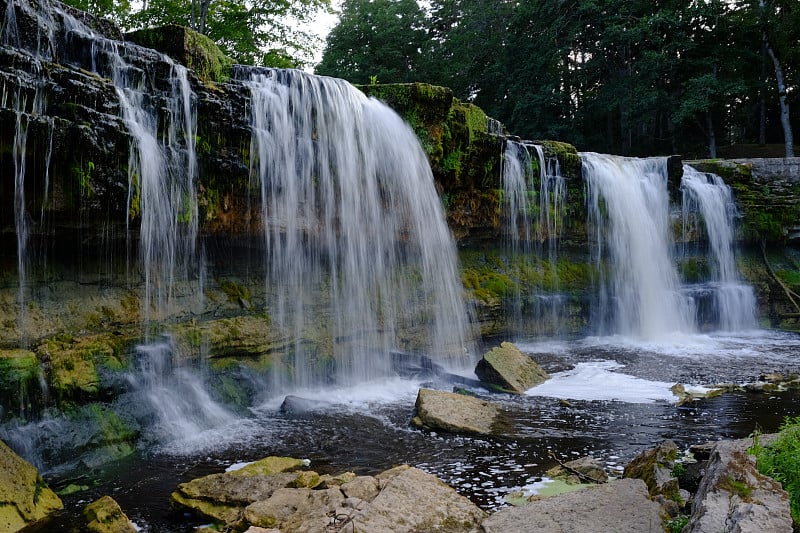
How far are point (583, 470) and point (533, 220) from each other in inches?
415

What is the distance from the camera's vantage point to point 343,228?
1086 centimetres

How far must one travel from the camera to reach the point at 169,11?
64.8ft

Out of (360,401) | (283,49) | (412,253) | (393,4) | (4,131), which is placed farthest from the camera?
(393,4)

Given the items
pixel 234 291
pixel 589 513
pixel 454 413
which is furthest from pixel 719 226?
pixel 589 513

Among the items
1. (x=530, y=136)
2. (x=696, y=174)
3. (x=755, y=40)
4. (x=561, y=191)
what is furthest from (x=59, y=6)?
(x=755, y=40)

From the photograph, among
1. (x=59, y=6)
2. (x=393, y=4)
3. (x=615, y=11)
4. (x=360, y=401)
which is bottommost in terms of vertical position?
(x=360, y=401)

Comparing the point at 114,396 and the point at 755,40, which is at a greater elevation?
the point at 755,40

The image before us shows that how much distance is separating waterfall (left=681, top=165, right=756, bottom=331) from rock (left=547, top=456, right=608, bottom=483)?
14.2 metres

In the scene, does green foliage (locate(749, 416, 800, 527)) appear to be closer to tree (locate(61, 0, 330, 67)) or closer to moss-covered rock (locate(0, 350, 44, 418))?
moss-covered rock (locate(0, 350, 44, 418))

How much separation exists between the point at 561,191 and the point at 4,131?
13232mm

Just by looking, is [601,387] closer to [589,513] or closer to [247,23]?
[589,513]

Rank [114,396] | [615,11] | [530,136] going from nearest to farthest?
[114,396], [615,11], [530,136]

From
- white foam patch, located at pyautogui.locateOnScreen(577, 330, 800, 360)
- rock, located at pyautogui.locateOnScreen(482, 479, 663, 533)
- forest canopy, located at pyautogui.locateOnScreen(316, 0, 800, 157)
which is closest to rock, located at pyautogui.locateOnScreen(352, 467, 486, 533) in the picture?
rock, located at pyautogui.locateOnScreen(482, 479, 663, 533)

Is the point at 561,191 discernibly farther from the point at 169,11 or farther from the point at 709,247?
the point at 169,11
